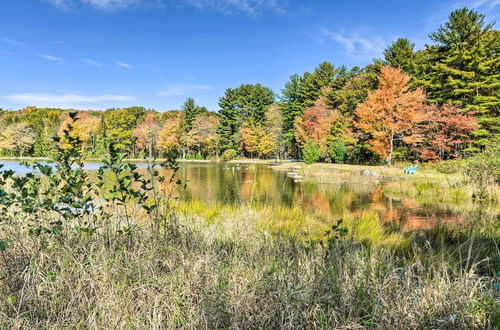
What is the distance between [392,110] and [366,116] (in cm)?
→ 181

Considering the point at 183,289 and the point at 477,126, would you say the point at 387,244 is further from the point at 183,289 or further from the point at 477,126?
the point at 477,126

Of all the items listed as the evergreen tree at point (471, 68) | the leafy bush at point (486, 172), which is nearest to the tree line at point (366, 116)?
the evergreen tree at point (471, 68)

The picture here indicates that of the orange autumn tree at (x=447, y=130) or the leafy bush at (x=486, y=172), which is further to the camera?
the orange autumn tree at (x=447, y=130)

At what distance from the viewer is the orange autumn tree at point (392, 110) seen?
19.6m

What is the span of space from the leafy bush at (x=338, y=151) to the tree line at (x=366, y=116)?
0.31ft

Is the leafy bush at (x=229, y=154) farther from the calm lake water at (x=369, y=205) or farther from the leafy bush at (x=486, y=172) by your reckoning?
the leafy bush at (x=486, y=172)

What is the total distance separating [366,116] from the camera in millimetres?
21641

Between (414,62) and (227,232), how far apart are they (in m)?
24.9

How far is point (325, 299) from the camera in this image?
1.80 m

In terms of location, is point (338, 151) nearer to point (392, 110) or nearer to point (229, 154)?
point (392, 110)

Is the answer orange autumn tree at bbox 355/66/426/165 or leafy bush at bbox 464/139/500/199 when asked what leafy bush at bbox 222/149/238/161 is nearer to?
orange autumn tree at bbox 355/66/426/165

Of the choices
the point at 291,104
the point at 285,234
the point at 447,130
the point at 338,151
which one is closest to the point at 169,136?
the point at 291,104

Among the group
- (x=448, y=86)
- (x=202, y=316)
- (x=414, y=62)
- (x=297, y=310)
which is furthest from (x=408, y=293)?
(x=414, y=62)

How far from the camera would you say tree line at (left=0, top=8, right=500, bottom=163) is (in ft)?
62.0
